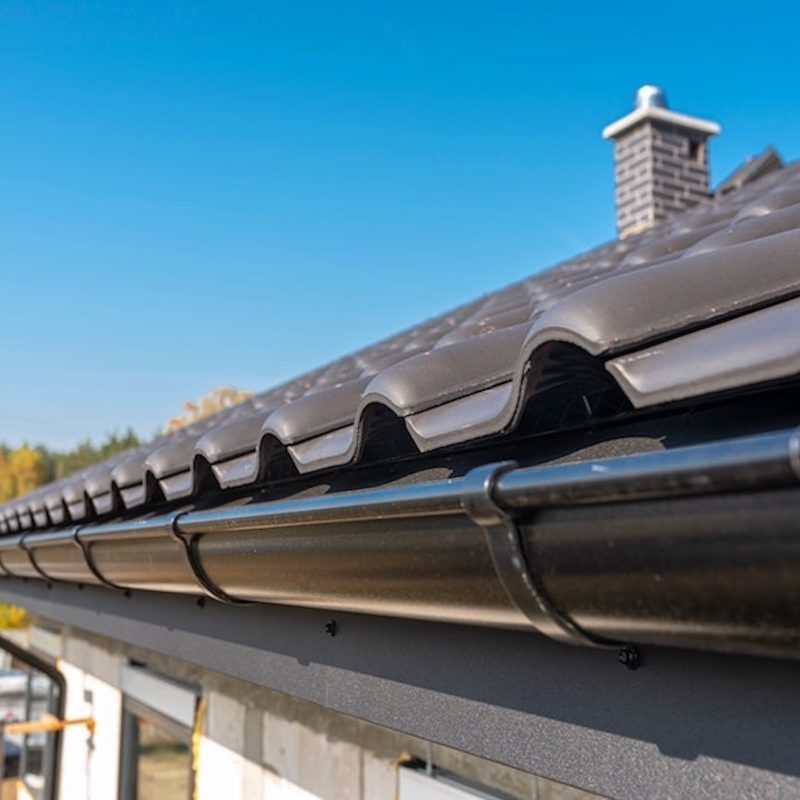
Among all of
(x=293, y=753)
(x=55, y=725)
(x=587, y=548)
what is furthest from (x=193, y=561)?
(x=55, y=725)

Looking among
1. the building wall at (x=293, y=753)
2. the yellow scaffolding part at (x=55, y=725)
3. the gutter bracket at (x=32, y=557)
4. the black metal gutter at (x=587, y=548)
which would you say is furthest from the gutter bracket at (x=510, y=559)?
the yellow scaffolding part at (x=55, y=725)

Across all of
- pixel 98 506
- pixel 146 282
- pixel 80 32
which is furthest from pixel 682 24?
pixel 146 282

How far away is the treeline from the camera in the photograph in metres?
62.7

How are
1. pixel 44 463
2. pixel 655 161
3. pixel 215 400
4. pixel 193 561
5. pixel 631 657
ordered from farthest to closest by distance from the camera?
pixel 44 463
pixel 215 400
pixel 655 161
pixel 193 561
pixel 631 657

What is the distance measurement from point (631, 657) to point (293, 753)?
1959mm

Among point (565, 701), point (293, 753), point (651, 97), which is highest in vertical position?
point (651, 97)

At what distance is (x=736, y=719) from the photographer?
110 cm

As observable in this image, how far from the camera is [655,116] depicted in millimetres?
7578

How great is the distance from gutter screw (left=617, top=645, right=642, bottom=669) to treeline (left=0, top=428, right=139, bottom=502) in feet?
207

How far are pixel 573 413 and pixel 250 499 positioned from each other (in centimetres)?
115

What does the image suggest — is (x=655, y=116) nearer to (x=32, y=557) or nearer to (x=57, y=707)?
(x=32, y=557)

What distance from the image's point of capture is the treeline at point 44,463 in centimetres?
6272

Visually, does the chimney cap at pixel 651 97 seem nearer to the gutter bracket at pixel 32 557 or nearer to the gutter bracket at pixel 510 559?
the gutter bracket at pixel 32 557

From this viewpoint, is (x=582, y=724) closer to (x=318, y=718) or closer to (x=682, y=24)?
(x=318, y=718)
